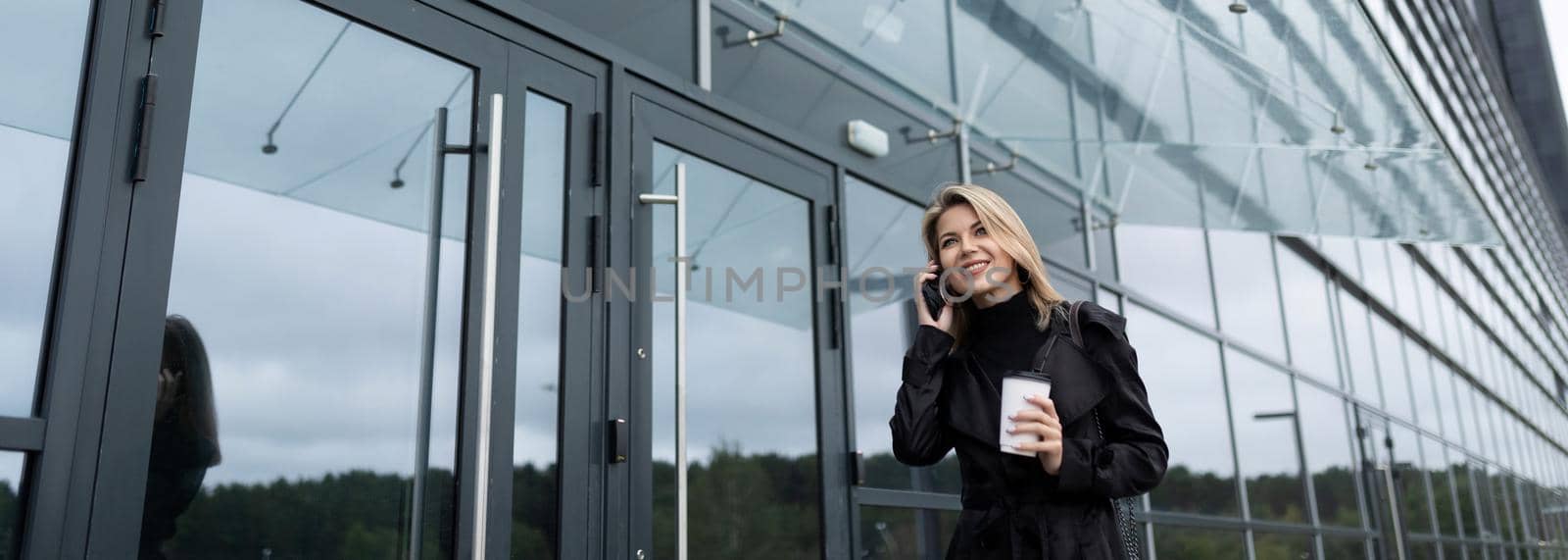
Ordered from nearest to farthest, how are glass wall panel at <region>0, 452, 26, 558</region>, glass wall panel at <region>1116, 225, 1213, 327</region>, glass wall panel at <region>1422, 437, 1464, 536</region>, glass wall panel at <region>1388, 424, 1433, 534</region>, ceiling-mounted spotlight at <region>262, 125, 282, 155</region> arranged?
glass wall panel at <region>0, 452, 26, 558</region> → ceiling-mounted spotlight at <region>262, 125, 282, 155</region> → glass wall panel at <region>1116, 225, 1213, 327</region> → glass wall panel at <region>1388, 424, 1433, 534</region> → glass wall panel at <region>1422, 437, 1464, 536</region>

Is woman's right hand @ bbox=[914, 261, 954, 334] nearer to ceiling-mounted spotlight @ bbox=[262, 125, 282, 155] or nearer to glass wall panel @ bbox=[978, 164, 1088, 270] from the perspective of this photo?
ceiling-mounted spotlight @ bbox=[262, 125, 282, 155]

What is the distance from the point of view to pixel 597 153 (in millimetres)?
3193

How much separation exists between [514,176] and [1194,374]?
5.39 meters

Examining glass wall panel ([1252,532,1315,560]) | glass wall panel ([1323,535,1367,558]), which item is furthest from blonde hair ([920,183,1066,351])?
glass wall panel ([1323,535,1367,558])

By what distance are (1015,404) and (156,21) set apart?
1.83 meters

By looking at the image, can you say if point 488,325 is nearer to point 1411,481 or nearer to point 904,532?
point 904,532

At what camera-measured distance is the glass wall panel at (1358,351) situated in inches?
397

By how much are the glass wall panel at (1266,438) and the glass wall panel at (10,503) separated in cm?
691

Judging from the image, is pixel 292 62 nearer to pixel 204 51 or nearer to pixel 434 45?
pixel 204 51

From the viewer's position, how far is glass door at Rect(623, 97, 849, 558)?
10.7 ft

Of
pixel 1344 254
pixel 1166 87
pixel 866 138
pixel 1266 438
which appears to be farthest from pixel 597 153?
pixel 1344 254

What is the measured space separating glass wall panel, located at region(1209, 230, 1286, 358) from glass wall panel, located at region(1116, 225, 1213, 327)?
0.26 m

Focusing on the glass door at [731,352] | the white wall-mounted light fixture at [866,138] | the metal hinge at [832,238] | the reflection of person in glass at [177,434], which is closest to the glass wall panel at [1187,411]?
the white wall-mounted light fixture at [866,138]

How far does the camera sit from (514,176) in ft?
9.64
